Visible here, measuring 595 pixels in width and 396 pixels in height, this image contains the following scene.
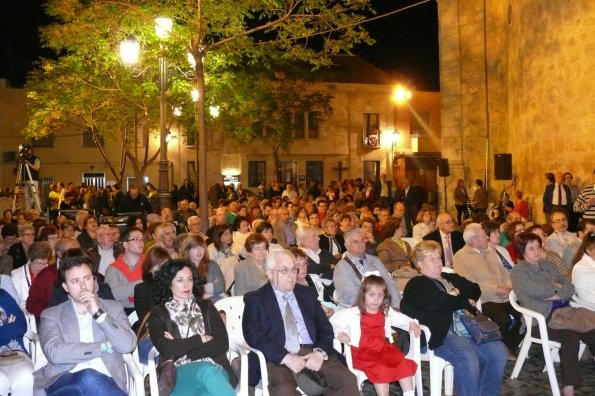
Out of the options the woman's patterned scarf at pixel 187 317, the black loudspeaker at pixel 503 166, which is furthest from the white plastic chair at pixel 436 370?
the black loudspeaker at pixel 503 166

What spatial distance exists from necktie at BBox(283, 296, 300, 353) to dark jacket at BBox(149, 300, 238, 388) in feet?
1.65

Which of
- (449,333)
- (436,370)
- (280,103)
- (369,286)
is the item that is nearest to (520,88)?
(449,333)

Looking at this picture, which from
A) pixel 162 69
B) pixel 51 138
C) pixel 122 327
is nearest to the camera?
pixel 122 327

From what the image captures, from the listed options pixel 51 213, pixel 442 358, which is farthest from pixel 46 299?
pixel 51 213

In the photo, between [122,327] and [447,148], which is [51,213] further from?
[122,327]

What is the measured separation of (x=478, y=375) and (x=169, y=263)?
276cm

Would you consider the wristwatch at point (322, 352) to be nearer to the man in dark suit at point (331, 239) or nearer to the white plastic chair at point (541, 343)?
the white plastic chair at point (541, 343)

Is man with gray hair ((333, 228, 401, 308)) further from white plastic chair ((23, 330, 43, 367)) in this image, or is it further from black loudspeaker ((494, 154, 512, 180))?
black loudspeaker ((494, 154, 512, 180))

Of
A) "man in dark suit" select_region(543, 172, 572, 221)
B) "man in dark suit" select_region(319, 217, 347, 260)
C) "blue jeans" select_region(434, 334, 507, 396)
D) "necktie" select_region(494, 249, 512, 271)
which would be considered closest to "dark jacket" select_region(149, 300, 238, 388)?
"blue jeans" select_region(434, 334, 507, 396)

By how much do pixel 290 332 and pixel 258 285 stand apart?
183cm

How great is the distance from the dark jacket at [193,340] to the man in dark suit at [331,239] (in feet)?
16.1

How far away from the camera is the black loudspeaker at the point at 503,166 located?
19828 mm

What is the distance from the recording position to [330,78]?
39.6 m

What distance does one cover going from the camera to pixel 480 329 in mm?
6227
